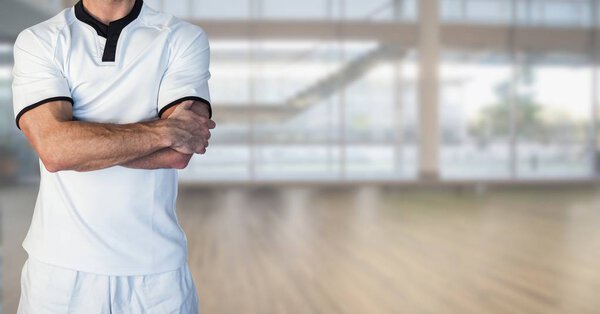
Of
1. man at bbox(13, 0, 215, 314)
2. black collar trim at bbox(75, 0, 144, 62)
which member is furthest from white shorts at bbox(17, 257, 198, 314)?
black collar trim at bbox(75, 0, 144, 62)

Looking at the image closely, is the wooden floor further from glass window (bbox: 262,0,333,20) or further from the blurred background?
glass window (bbox: 262,0,333,20)

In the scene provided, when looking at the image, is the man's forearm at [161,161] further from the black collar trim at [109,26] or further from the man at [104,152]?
the black collar trim at [109,26]

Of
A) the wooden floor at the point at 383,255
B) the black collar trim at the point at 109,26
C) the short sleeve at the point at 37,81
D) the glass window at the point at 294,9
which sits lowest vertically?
the wooden floor at the point at 383,255

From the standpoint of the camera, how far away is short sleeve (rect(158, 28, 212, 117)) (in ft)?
4.84

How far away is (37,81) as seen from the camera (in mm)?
1398

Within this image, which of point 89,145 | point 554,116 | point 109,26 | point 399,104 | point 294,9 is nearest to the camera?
point 89,145

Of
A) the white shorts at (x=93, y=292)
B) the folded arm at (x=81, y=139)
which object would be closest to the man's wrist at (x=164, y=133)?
the folded arm at (x=81, y=139)

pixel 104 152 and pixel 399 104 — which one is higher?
pixel 399 104

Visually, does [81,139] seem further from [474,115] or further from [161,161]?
[474,115]

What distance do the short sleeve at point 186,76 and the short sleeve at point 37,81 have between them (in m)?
0.22

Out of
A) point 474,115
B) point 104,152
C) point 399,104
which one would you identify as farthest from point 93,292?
point 474,115

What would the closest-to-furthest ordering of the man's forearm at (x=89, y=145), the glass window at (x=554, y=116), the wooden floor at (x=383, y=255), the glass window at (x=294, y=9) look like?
the man's forearm at (x=89, y=145) → the wooden floor at (x=383, y=255) → the glass window at (x=294, y=9) → the glass window at (x=554, y=116)

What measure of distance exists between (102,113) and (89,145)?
12 centimetres

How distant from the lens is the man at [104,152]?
138 centimetres
